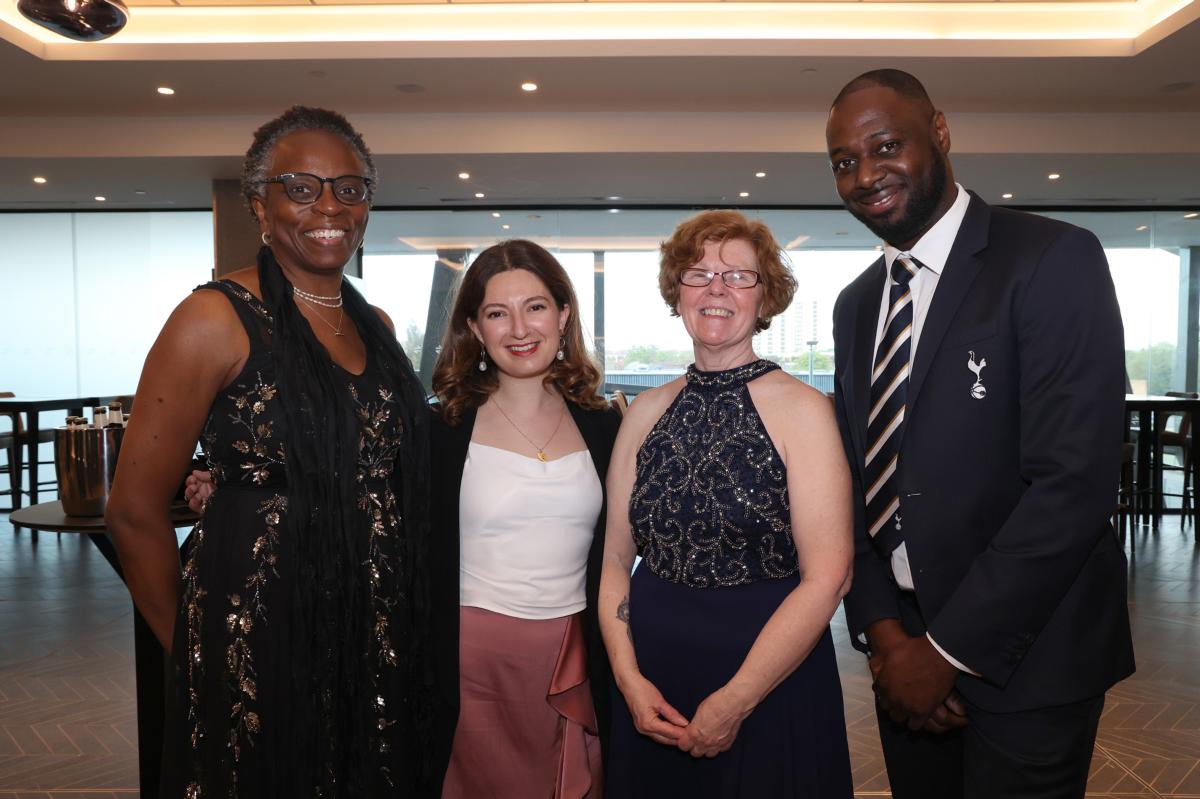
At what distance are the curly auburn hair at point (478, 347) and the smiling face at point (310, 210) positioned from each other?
43cm

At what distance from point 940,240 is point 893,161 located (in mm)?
195

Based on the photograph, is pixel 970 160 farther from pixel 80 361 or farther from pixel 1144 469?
pixel 80 361

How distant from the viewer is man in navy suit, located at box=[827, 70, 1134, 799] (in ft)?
5.16

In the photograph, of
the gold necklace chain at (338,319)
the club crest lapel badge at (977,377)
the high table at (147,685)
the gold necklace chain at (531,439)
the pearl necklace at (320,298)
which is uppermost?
the pearl necklace at (320,298)

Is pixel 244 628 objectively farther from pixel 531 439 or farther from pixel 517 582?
pixel 531 439

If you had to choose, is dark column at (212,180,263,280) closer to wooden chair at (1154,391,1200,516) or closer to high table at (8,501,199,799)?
high table at (8,501,199,799)

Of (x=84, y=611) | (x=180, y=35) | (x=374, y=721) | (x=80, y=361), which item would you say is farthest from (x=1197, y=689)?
(x=80, y=361)

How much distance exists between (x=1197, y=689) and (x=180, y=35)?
7811 mm

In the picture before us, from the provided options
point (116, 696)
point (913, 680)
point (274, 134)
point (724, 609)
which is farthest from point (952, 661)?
point (116, 696)

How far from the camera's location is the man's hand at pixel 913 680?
1671mm

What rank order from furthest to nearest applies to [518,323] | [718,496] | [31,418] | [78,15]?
[31,418] < [78,15] < [518,323] < [718,496]

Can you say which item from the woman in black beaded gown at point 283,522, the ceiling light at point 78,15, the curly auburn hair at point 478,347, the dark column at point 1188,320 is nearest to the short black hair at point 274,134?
the woman in black beaded gown at point 283,522

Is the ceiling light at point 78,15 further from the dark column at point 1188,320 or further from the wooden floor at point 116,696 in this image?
the dark column at point 1188,320

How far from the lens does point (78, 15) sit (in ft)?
12.4
